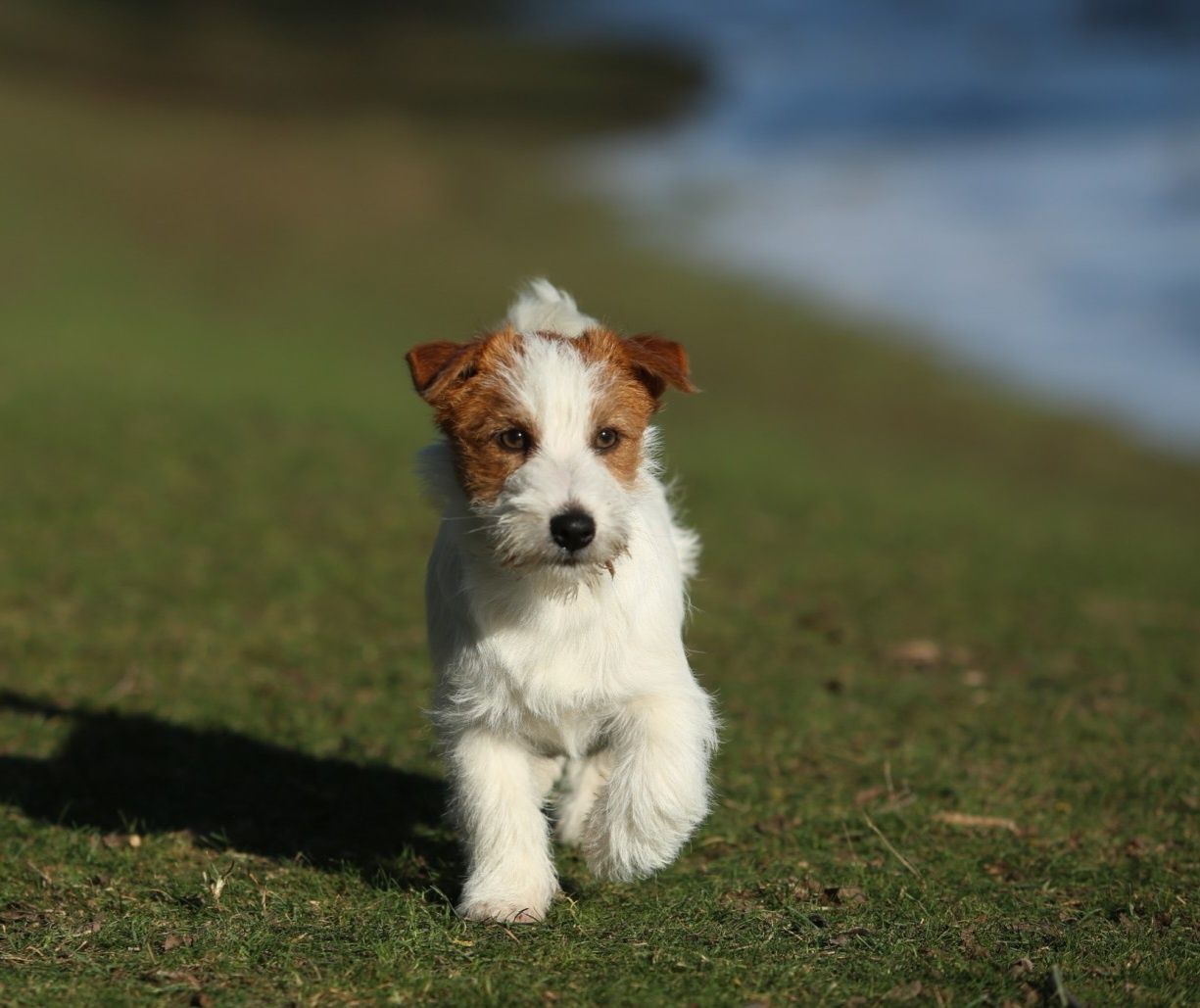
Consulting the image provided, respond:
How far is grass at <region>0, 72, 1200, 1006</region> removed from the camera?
475cm

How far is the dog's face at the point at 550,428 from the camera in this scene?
4.69m

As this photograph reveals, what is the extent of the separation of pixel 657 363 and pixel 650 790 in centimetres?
138

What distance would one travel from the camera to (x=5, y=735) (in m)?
6.94

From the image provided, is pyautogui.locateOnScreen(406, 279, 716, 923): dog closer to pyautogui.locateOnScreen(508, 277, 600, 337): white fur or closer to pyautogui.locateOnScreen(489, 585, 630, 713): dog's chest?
pyautogui.locateOnScreen(489, 585, 630, 713): dog's chest

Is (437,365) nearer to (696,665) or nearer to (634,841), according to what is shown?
(634,841)

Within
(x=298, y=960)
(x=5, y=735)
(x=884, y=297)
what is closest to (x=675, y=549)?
(x=298, y=960)

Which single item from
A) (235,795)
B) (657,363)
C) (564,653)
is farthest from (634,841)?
(235,795)

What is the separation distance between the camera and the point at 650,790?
5.02 metres

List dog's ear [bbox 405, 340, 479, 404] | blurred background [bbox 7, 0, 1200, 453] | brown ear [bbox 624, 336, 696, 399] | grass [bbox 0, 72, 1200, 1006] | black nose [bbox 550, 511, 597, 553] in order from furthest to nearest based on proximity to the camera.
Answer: blurred background [bbox 7, 0, 1200, 453], brown ear [bbox 624, 336, 696, 399], dog's ear [bbox 405, 340, 479, 404], grass [bbox 0, 72, 1200, 1006], black nose [bbox 550, 511, 597, 553]

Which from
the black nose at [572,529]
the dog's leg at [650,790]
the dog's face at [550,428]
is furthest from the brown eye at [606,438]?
the dog's leg at [650,790]

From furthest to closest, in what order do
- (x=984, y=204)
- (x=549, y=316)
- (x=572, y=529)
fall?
(x=984, y=204) → (x=549, y=316) → (x=572, y=529)

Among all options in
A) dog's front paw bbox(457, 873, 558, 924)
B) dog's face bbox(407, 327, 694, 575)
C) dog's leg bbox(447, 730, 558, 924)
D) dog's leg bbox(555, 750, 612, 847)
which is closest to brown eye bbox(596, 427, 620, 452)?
dog's face bbox(407, 327, 694, 575)

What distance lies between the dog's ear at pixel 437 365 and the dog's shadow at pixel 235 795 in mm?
1671

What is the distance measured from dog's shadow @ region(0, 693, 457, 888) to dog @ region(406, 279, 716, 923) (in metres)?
0.58
